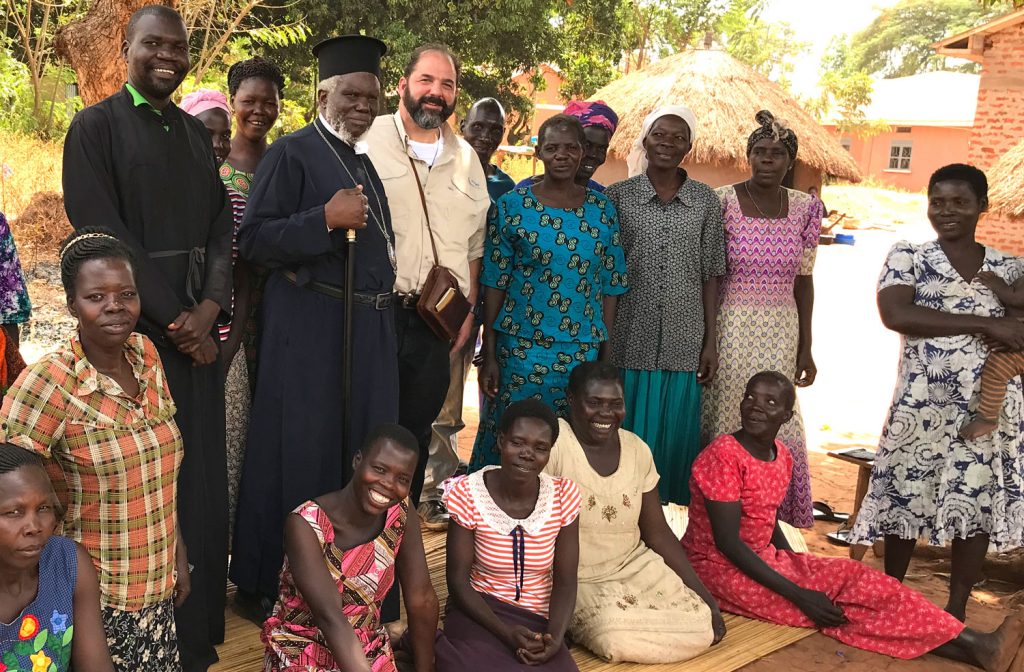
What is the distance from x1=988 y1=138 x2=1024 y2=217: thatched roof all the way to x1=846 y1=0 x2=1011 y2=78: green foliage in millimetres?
55617

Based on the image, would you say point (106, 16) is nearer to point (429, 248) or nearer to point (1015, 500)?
point (429, 248)

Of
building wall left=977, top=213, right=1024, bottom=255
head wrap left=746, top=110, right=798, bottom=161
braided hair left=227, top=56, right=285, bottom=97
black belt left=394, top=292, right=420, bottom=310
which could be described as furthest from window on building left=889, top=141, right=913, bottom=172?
black belt left=394, top=292, right=420, bottom=310

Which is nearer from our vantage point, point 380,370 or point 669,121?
point 380,370

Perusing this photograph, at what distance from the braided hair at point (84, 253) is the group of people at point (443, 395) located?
17 mm

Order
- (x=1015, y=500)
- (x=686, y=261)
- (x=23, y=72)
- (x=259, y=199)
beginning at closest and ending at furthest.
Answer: (x=259, y=199) → (x=1015, y=500) → (x=686, y=261) → (x=23, y=72)

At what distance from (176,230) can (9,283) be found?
0.71 m

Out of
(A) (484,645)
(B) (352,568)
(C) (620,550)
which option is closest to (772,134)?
(C) (620,550)

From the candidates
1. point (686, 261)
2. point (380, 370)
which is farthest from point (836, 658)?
point (380, 370)

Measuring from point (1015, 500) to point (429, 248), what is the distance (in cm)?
277

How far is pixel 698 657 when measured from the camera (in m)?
3.78

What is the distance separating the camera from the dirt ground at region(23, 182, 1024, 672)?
392cm

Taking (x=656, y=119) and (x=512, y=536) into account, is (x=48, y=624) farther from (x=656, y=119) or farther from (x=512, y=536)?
(x=656, y=119)

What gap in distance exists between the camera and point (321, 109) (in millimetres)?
3594

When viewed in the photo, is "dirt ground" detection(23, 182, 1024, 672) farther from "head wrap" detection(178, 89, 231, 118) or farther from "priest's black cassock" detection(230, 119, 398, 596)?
"head wrap" detection(178, 89, 231, 118)
